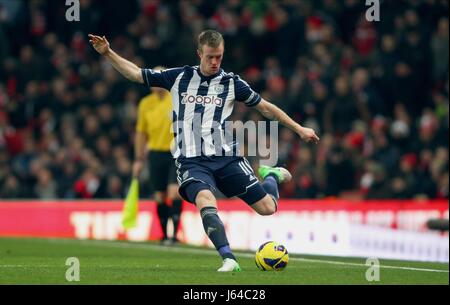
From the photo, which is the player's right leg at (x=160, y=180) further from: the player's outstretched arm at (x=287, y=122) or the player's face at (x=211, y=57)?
the player's face at (x=211, y=57)

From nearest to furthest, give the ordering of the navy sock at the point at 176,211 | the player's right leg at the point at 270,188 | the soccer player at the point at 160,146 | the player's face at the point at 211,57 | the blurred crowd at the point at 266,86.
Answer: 1. the player's face at the point at 211,57
2. the player's right leg at the point at 270,188
3. the soccer player at the point at 160,146
4. the navy sock at the point at 176,211
5. the blurred crowd at the point at 266,86

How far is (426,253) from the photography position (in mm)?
17125

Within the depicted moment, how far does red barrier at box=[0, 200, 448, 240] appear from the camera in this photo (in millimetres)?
17438

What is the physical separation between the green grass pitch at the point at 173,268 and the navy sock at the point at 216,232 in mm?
226

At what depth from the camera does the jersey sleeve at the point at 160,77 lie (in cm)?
1089

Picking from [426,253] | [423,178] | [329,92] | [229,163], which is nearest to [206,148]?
[229,163]

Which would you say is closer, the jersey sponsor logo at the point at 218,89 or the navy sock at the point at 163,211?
the jersey sponsor logo at the point at 218,89

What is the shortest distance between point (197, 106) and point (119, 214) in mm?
8881

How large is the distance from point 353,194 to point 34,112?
7674 millimetres

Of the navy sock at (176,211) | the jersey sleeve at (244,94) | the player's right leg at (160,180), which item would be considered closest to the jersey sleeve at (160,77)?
the jersey sleeve at (244,94)

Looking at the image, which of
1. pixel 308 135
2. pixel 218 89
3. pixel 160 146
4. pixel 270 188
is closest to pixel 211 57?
pixel 218 89

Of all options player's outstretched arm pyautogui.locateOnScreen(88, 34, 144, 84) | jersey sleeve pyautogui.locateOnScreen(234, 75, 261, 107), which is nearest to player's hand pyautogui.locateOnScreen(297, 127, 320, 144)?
jersey sleeve pyautogui.locateOnScreen(234, 75, 261, 107)

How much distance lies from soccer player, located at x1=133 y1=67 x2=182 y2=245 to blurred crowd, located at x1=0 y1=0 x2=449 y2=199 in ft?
14.1
